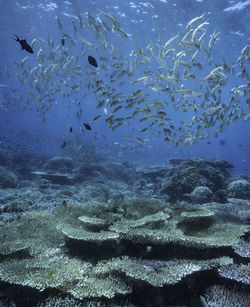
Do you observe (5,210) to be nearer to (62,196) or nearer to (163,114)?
(62,196)

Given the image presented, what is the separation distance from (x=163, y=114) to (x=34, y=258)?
567cm

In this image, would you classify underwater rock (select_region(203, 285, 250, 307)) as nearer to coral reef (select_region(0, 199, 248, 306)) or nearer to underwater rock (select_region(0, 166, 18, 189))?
coral reef (select_region(0, 199, 248, 306))

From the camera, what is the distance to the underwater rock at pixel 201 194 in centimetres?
1011

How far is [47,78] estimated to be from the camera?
436 inches

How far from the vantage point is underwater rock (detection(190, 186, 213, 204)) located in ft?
33.2

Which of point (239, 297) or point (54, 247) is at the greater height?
point (239, 297)

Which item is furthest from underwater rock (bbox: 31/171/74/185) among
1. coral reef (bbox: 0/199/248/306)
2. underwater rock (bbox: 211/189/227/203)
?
coral reef (bbox: 0/199/248/306)

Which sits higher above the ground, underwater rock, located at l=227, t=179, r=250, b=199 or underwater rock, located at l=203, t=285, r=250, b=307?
underwater rock, located at l=203, t=285, r=250, b=307

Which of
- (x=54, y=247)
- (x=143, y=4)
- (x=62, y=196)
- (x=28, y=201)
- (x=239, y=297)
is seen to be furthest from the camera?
(x=143, y=4)

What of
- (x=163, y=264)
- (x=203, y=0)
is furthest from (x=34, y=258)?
(x=203, y=0)

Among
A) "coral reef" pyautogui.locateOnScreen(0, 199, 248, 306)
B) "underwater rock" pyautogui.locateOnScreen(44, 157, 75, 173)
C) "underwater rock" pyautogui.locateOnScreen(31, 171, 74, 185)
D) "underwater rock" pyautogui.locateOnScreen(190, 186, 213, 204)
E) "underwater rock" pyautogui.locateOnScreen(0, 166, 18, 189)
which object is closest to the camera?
"coral reef" pyautogui.locateOnScreen(0, 199, 248, 306)

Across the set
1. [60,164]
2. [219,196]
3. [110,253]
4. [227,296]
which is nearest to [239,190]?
[219,196]

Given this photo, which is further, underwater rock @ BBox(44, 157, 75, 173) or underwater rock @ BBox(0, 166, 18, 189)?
underwater rock @ BBox(44, 157, 75, 173)

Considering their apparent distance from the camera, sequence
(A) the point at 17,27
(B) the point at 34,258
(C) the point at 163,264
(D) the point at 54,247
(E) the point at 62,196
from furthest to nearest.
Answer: (A) the point at 17,27 → (E) the point at 62,196 → (D) the point at 54,247 → (B) the point at 34,258 → (C) the point at 163,264
